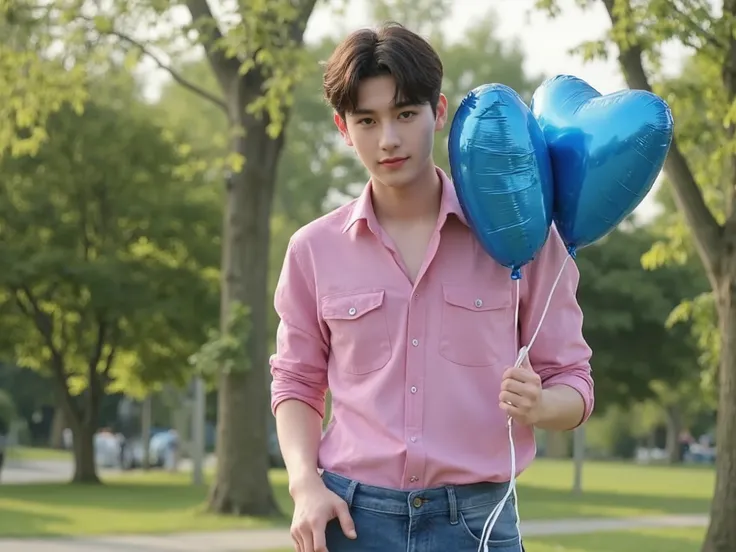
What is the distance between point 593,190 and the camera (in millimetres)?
3160

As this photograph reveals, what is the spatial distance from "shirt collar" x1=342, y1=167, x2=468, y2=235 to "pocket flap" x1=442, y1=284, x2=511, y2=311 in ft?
0.52

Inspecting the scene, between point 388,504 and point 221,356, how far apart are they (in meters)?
13.8

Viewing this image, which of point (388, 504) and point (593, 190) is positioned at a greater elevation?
point (593, 190)

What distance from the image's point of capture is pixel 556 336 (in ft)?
9.93

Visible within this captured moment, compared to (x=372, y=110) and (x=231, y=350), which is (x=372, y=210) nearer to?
(x=372, y=110)

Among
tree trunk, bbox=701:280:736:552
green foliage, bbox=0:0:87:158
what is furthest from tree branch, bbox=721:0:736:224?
green foliage, bbox=0:0:87:158

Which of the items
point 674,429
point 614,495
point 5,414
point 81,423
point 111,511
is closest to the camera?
point 111,511

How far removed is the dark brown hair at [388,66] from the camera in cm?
292

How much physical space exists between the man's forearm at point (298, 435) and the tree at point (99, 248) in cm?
2399

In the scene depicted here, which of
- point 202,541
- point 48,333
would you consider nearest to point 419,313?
point 202,541

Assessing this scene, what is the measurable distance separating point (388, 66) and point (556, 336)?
2.25ft

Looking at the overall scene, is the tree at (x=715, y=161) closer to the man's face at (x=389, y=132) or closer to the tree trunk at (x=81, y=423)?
the man's face at (x=389, y=132)

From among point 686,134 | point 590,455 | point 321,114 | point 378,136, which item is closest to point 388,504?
point 378,136

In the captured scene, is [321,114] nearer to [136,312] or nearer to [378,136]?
[136,312]
